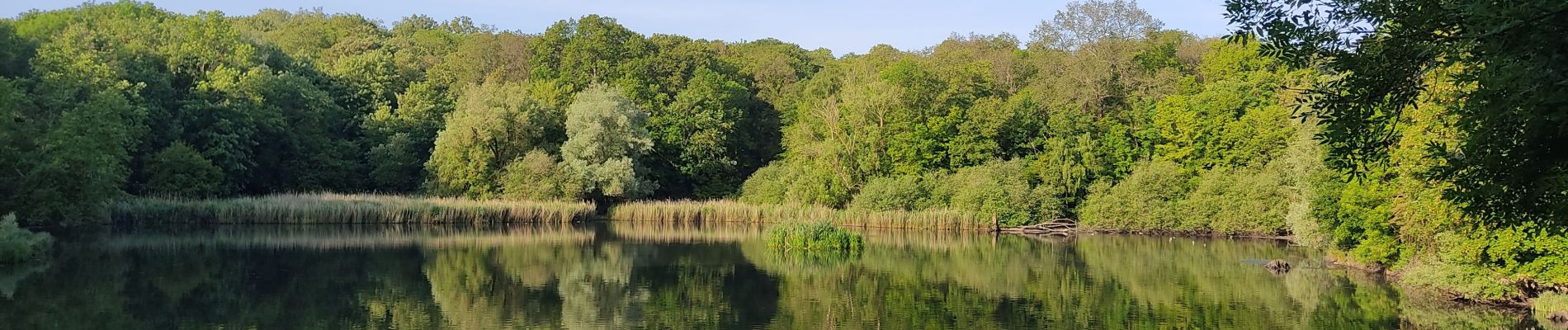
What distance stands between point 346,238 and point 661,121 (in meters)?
21.9

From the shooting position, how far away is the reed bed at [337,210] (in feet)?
112

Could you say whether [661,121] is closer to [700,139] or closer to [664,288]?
[700,139]

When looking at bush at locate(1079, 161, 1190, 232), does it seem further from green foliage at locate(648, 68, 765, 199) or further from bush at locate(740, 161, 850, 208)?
green foliage at locate(648, 68, 765, 199)

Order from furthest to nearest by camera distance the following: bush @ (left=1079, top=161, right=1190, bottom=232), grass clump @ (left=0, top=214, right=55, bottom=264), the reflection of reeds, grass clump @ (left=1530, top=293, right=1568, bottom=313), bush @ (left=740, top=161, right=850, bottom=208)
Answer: bush @ (left=740, top=161, right=850, bottom=208) < bush @ (left=1079, top=161, right=1190, bottom=232) < the reflection of reeds < grass clump @ (left=0, top=214, right=55, bottom=264) < grass clump @ (left=1530, top=293, right=1568, bottom=313)

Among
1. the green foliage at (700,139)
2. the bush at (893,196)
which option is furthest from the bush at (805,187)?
the green foliage at (700,139)

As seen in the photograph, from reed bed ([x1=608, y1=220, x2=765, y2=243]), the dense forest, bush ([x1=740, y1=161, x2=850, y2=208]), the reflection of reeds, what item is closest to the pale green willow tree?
the dense forest

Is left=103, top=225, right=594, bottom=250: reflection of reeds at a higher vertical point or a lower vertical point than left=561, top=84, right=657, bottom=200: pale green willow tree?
lower

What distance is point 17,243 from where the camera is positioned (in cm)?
2127

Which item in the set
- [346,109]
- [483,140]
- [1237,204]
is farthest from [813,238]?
[346,109]

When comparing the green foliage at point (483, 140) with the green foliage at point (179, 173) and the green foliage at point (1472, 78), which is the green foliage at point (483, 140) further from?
the green foliage at point (1472, 78)

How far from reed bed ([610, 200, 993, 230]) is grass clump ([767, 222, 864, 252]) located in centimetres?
744

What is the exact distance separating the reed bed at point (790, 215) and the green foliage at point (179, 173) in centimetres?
1413

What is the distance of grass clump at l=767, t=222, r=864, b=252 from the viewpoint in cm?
2847

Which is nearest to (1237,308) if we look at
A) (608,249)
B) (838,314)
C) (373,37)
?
(838,314)
